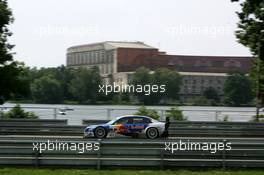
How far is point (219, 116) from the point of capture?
94.1ft

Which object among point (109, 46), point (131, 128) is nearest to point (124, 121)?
point (131, 128)

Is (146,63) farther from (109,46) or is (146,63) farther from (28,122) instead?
(28,122)

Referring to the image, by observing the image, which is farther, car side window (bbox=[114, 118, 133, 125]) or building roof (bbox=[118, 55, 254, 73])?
building roof (bbox=[118, 55, 254, 73])

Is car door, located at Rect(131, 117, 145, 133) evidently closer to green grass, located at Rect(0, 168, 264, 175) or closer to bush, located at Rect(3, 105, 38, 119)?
green grass, located at Rect(0, 168, 264, 175)

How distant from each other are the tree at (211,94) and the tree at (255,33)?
318cm

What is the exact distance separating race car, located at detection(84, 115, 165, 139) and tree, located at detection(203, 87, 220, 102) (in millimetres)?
4584

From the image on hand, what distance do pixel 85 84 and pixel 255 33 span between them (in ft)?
36.5

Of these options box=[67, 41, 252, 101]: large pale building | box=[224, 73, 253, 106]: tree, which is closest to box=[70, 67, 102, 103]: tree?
box=[67, 41, 252, 101]: large pale building

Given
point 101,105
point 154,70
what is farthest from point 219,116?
point 101,105

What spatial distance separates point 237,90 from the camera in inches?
1161

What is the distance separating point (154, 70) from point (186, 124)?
297 cm

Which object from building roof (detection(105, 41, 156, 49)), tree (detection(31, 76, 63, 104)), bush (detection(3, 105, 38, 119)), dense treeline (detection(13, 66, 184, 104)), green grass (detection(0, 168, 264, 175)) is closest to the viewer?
green grass (detection(0, 168, 264, 175))

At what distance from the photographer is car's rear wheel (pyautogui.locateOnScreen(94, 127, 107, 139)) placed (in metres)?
23.0

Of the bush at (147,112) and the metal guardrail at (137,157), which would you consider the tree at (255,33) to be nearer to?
the bush at (147,112)
